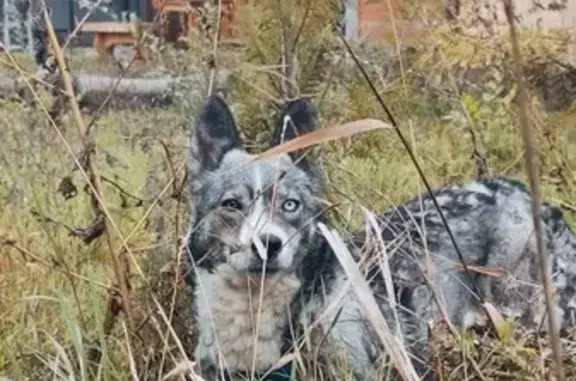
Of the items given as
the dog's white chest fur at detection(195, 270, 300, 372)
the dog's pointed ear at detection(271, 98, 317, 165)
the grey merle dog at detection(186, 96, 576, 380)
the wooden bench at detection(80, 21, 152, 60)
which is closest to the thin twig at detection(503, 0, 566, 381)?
the grey merle dog at detection(186, 96, 576, 380)

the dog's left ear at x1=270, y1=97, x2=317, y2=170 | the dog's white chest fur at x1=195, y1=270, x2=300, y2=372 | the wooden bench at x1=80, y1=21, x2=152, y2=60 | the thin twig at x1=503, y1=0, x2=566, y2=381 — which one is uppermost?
the thin twig at x1=503, y1=0, x2=566, y2=381

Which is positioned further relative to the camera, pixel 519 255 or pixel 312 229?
pixel 519 255

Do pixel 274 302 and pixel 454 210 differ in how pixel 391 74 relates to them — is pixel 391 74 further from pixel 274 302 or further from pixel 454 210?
pixel 274 302

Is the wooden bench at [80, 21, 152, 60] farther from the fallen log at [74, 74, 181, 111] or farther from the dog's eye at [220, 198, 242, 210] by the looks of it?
the dog's eye at [220, 198, 242, 210]

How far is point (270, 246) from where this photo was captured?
3381 millimetres

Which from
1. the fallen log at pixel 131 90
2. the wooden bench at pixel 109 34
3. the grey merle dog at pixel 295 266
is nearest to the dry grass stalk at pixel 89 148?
the grey merle dog at pixel 295 266

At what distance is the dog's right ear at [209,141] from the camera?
3.75 m

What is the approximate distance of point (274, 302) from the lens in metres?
3.48

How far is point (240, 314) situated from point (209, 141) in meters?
0.48

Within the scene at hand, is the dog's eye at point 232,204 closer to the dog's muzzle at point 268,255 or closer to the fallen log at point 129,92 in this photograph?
the dog's muzzle at point 268,255

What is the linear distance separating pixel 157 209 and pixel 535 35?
1.90 meters

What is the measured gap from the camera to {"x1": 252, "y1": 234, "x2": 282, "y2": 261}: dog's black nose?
331 cm

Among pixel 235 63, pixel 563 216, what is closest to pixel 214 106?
pixel 563 216

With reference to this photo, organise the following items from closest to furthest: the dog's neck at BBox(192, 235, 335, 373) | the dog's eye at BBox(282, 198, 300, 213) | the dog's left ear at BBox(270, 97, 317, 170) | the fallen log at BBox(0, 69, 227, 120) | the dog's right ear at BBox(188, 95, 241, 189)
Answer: the dog's neck at BBox(192, 235, 335, 373) < the dog's eye at BBox(282, 198, 300, 213) < the dog's left ear at BBox(270, 97, 317, 170) < the dog's right ear at BBox(188, 95, 241, 189) < the fallen log at BBox(0, 69, 227, 120)
